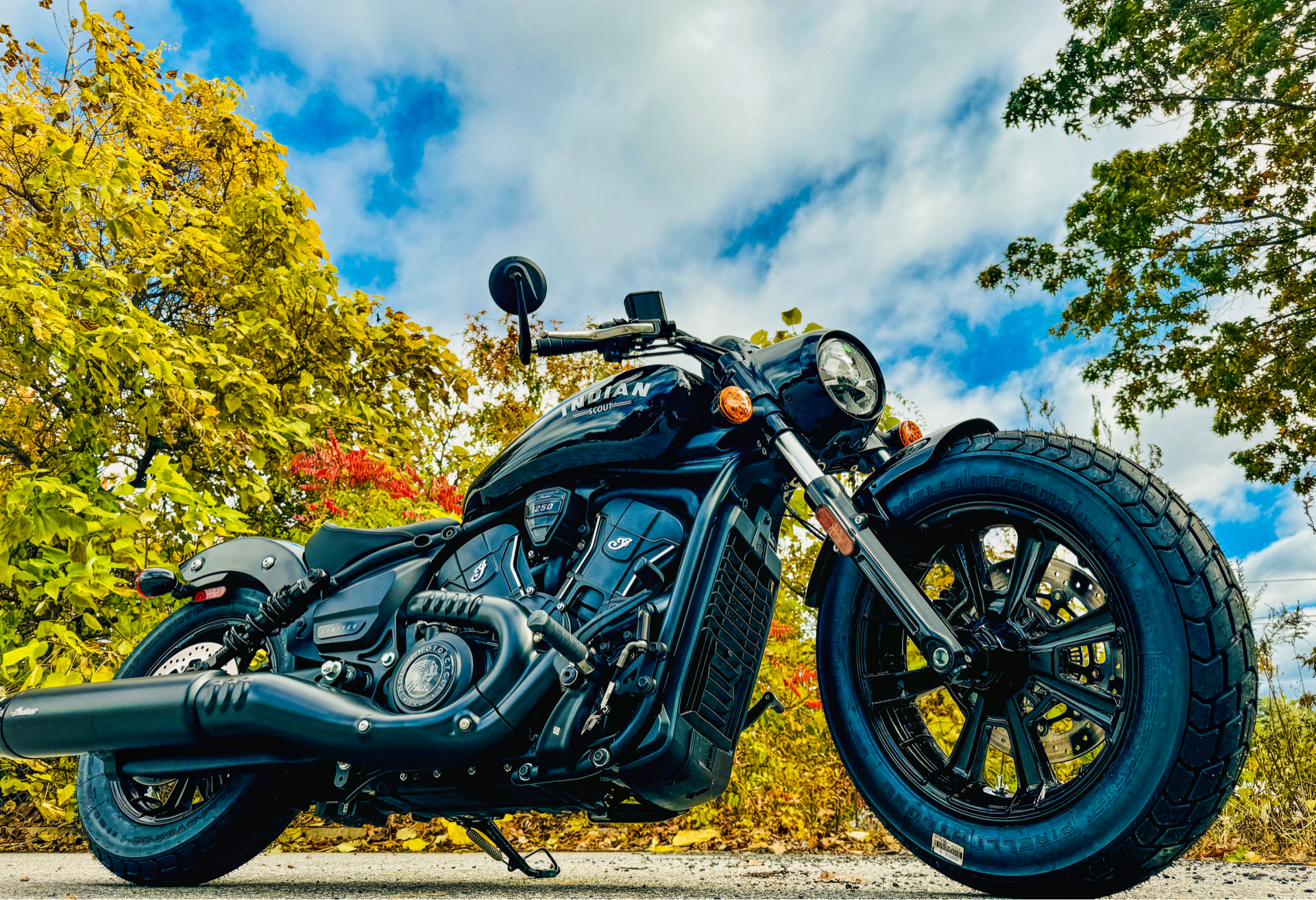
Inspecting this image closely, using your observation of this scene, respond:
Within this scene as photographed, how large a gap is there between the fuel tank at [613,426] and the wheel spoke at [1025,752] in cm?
104

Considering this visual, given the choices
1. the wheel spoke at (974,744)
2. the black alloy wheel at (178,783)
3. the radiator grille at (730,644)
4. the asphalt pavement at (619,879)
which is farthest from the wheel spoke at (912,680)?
the black alloy wheel at (178,783)

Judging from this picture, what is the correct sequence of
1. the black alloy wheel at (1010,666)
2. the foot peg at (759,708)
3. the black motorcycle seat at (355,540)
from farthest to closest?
the black motorcycle seat at (355,540) → the foot peg at (759,708) → the black alloy wheel at (1010,666)

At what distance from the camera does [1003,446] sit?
77.6 inches

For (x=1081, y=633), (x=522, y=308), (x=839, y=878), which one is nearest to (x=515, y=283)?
(x=522, y=308)

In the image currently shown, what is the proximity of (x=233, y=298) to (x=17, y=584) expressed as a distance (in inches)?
98.6

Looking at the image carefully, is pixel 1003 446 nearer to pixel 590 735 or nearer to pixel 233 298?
→ pixel 590 735

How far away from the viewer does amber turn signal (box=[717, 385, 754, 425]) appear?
2.21 metres

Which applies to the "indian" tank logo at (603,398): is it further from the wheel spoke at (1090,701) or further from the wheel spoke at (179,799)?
the wheel spoke at (179,799)

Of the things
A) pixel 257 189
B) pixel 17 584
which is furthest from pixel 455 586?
pixel 257 189

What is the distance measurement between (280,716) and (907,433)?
6.32ft

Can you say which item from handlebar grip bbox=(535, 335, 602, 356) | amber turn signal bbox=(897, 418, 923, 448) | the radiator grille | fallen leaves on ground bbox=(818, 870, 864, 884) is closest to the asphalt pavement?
fallen leaves on ground bbox=(818, 870, 864, 884)

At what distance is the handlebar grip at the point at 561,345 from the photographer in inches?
93.7

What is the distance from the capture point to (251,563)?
3139 millimetres

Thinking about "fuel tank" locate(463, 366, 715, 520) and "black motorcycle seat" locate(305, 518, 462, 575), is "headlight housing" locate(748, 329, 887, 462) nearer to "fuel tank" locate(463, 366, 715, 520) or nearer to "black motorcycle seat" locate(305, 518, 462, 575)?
"fuel tank" locate(463, 366, 715, 520)
